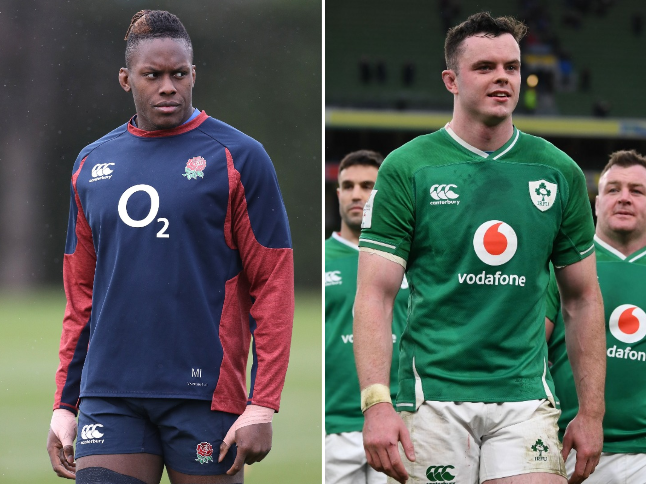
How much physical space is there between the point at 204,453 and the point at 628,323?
2304 mm

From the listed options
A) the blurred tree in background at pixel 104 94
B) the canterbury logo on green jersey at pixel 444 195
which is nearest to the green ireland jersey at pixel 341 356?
the canterbury logo on green jersey at pixel 444 195

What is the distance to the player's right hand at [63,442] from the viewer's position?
11.4 feet

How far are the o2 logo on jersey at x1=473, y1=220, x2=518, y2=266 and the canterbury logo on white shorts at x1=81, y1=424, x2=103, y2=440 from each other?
132 centimetres

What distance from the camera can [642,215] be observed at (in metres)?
5.10

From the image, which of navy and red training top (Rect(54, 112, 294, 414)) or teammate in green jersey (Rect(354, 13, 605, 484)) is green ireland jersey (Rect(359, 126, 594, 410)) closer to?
teammate in green jersey (Rect(354, 13, 605, 484))

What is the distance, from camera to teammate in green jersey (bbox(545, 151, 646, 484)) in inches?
184

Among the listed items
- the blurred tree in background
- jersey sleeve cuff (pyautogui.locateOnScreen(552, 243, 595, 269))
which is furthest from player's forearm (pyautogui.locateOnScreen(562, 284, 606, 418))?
the blurred tree in background

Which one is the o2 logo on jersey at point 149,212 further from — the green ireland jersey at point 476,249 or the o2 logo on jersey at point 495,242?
the o2 logo on jersey at point 495,242

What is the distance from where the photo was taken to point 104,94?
2833 cm

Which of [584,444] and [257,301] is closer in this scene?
[257,301]

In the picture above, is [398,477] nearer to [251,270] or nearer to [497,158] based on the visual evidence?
[251,270]

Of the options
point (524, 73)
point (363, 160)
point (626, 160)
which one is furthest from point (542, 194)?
point (524, 73)

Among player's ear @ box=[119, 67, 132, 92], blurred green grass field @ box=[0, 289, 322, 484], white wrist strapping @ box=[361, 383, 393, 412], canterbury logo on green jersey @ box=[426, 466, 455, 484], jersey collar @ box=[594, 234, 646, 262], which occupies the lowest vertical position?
blurred green grass field @ box=[0, 289, 322, 484]

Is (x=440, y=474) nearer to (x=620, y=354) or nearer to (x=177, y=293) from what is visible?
(x=177, y=293)
